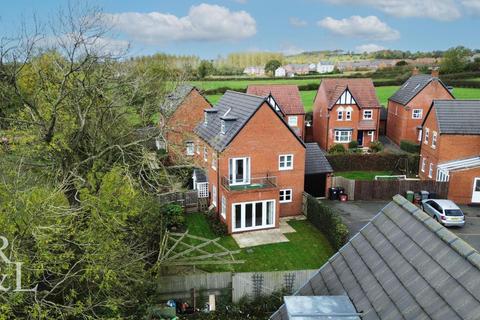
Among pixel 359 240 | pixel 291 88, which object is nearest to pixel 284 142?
pixel 359 240

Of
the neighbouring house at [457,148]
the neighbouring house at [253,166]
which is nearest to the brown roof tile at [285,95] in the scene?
the neighbouring house at [457,148]

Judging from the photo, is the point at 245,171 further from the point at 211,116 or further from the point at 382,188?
the point at 382,188

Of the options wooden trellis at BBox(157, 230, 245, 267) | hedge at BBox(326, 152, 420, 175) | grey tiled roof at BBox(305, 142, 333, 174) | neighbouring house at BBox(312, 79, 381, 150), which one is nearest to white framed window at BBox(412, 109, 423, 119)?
neighbouring house at BBox(312, 79, 381, 150)

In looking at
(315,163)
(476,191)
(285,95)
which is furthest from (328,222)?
(285,95)

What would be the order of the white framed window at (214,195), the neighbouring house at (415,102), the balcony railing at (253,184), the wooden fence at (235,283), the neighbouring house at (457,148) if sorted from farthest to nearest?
1. the neighbouring house at (415,102)
2. the neighbouring house at (457,148)
3. the white framed window at (214,195)
4. the balcony railing at (253,184)
5. the wooden fence at (235,283)

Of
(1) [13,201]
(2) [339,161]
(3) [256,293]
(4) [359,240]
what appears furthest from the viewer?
(2) [339,161]

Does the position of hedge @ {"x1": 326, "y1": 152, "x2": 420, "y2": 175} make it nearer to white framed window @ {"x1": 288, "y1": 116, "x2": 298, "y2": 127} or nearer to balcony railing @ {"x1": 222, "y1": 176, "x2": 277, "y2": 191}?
white framed window @ {"x1": 288, "y1": 116, "x2": 298, "y2": 127}

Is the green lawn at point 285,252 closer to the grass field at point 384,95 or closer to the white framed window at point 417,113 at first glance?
the white framed window at point 417,113
